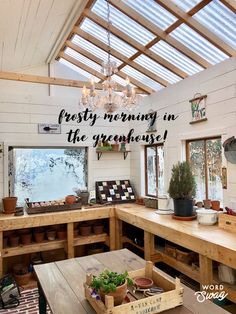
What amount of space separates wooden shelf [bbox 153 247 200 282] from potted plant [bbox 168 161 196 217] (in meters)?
A: 0.53

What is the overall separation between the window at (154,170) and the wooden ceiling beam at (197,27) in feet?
6.00

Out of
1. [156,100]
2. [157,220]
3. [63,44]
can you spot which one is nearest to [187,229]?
[157,220]

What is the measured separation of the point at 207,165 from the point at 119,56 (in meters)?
1.97

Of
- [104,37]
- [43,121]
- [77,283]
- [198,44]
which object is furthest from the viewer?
[43,121]

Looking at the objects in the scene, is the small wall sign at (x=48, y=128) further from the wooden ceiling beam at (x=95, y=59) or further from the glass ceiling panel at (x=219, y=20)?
the glass ceiling panel at (x=219, y=20)

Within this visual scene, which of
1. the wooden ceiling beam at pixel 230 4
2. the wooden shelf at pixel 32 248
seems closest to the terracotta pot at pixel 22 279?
the wooden shelf at pixel 32 248

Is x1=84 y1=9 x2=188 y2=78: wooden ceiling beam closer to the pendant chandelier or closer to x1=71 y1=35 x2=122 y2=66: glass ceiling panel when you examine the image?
the pendant chandelier

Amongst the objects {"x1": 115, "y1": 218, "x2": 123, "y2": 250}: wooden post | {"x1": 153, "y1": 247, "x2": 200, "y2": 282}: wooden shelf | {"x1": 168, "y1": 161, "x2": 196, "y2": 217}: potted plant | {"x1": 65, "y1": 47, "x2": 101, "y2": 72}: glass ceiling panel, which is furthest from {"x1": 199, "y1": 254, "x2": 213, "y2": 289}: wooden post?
{"x1": 65, "y1": 47, "x2": 101, "y2": 72}: glass ceiling panel

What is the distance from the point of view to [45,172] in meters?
4.43

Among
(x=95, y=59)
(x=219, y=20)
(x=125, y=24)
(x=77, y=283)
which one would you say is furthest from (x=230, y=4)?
(x=77, y=283)

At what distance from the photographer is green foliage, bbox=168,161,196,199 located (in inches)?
125

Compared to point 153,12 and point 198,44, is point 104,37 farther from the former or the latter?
point 198,44

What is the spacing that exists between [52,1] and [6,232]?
9.85ft

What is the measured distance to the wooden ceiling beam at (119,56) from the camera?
359cm
